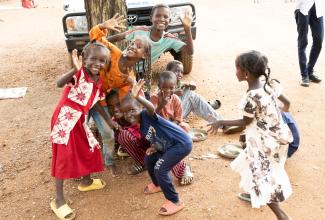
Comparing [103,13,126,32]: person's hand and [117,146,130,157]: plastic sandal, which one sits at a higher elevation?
[103,13,126,32]: person's hand

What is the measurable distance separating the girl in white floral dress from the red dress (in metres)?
1.14

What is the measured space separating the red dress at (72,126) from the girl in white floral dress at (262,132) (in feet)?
3.76

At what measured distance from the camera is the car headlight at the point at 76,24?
5555 millimetres

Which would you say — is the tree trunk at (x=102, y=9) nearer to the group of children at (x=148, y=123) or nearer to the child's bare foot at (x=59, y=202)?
the group of children at (x=148, y=123)

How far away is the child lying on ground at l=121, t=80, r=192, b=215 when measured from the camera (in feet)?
9.73

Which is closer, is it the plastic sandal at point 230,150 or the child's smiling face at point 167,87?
the child's smiling face at point 167,87

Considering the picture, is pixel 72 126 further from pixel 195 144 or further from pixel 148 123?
pixel 195 144

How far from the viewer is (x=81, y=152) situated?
3.27m

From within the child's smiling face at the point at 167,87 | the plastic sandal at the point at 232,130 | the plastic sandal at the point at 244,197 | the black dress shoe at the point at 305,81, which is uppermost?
the child's smiling face at the point at 167,87

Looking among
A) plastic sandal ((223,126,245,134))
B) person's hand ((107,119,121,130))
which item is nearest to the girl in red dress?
person's hand ((107,119,121,130))

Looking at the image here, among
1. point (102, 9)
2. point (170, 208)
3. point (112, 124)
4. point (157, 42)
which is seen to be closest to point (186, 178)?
point (170, 208)

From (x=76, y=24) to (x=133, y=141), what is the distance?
274cm

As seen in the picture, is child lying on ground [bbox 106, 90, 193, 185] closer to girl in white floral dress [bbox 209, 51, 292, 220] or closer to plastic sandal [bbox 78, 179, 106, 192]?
plastic sandal [bbox 78, 179, 106, 192]

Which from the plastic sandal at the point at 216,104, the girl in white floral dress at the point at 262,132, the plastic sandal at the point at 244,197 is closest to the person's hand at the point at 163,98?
the girl in white floral dress at the point at 262,132
